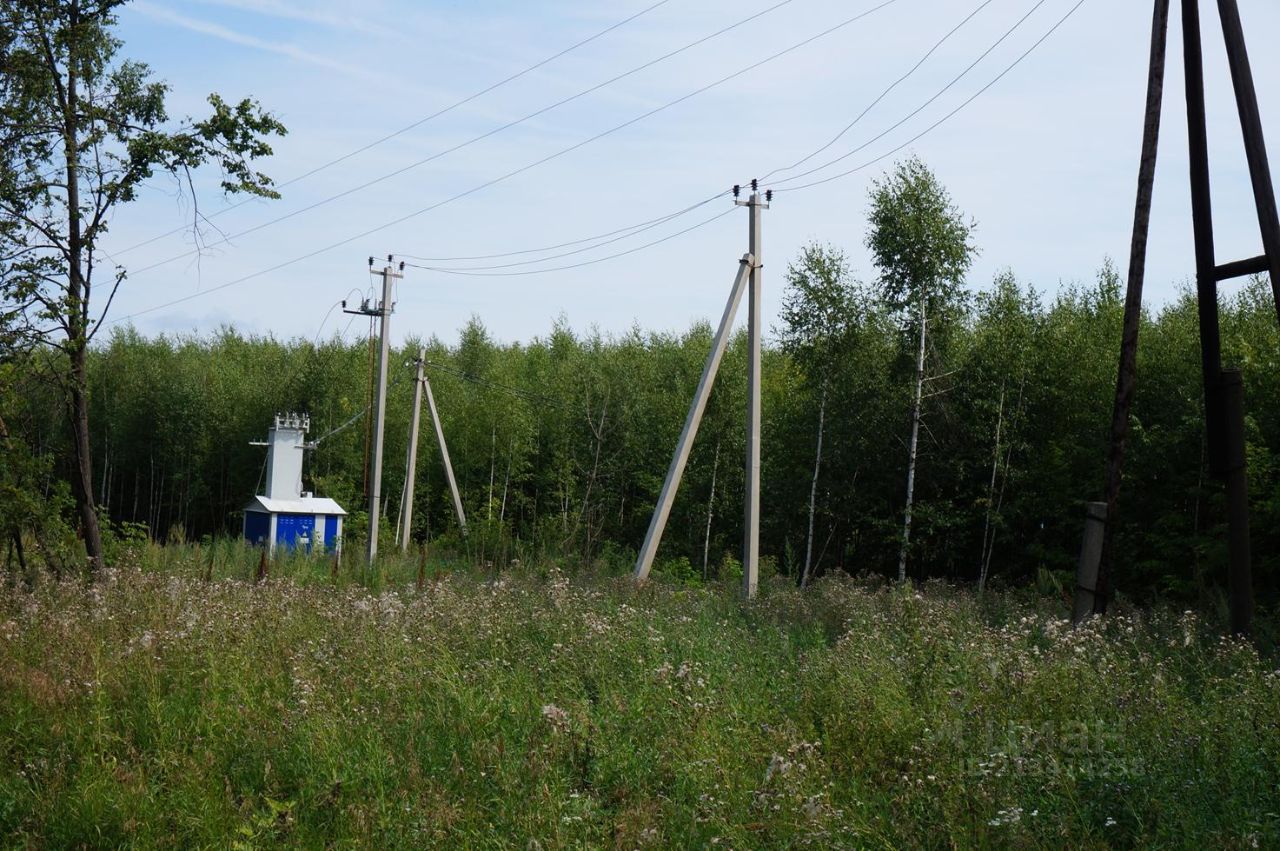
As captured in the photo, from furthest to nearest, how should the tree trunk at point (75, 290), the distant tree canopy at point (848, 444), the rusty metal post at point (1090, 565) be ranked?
the distant tree canopy at point (848, 444) < the tree trunk at point (75, 290) < the rusty metal post at point (1090, 565)

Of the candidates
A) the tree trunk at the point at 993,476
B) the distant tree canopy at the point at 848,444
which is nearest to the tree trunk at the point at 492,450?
the distant tree canopy at the point at 848,444

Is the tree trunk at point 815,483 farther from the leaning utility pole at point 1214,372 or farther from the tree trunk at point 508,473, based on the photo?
the leaning utility pole at point 1214,372

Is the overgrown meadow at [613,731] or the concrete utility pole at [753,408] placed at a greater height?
the concrete utility pole at [753,408]

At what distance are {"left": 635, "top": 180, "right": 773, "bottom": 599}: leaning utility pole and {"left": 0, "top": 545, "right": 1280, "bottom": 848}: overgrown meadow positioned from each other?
7799 mm

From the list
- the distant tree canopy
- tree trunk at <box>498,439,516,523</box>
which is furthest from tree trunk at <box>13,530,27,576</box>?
tree trunk at <box>498,439,516,523</box>

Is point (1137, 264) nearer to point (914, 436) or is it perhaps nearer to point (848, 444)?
point (914, 436)

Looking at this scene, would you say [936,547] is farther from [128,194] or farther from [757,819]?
[757,819]

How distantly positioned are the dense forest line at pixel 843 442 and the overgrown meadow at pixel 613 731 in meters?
5.84

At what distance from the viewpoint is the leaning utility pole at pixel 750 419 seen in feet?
57.3

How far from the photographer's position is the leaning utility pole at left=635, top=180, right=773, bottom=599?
57.3ft

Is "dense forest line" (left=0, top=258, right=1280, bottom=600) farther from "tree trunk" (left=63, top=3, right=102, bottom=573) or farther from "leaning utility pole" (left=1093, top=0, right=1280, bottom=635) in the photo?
"leaning utility pole" (left=1093, top=0, right=1280, bottom=635)

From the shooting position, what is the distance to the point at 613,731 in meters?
6.40

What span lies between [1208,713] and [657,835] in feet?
9.84

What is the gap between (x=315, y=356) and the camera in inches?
2192
